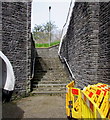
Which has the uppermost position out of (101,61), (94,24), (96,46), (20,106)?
(94,24)

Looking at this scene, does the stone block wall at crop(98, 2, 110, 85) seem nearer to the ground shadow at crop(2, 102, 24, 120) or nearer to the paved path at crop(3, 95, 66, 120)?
Result: the paved path at crop(3, 95, 66, 120)

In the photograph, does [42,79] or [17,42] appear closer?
[17,42]

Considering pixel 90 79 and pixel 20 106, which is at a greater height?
pixel 90 79

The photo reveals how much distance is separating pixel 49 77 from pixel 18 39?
3268 millimetres

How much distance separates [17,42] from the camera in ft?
20.9

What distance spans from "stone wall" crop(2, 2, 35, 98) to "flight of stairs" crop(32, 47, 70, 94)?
964mm

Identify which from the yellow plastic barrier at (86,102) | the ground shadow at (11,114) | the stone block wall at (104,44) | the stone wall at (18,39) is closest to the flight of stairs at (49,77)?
the stone wall at (18,39)

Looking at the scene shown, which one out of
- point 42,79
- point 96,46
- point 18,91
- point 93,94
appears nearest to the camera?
point 93,94

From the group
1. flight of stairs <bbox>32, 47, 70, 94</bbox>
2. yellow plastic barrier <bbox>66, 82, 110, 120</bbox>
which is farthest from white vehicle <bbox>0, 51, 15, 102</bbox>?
flight of stairs <bbox>32, 47, 70, 94</bbox>

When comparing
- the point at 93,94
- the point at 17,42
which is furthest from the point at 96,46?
the point at 17,42

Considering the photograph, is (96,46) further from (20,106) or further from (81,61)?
(20,106)

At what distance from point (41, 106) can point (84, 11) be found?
182 inches

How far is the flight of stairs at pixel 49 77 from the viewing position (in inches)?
282

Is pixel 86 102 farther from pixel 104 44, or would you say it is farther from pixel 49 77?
pixel 49 77
